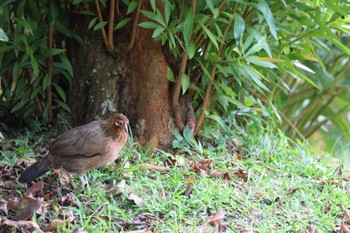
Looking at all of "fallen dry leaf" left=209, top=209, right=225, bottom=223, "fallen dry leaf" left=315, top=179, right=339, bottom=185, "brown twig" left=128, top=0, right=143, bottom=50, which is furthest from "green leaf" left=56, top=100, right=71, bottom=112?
"fallen dry leaf" left=315, top=179, right=339, bottom=185

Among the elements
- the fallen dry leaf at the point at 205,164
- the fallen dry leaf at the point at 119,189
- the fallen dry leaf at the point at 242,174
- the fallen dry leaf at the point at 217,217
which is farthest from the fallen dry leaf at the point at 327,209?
the fallen dry leaf at the point at 119,189

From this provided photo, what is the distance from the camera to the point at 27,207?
322 cm

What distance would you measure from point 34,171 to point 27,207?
13.9 inches

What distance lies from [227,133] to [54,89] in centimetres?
136

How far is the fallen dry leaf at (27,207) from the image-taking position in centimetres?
317

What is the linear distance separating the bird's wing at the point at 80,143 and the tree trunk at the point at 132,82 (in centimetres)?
58

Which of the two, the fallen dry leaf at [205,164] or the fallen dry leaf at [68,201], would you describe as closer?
the fallen dry leaf at [68,201]

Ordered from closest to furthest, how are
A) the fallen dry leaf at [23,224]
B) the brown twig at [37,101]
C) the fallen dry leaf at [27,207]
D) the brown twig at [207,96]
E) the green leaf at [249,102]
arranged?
the fallen dry leaf at [23,224], the fallen dry leaf at [27,207], the brown twig at [207,96], the brown twig at [37,101], the green leaf at [249,102]

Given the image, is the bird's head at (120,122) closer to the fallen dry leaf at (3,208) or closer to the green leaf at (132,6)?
the green leaf at (132,6)

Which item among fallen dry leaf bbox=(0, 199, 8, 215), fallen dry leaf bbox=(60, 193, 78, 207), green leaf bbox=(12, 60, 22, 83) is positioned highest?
green leaf bbox=(12, 60, 22, 83)

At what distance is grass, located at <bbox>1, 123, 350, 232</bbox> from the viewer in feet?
10.7

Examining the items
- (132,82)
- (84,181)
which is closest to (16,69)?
(132,82)

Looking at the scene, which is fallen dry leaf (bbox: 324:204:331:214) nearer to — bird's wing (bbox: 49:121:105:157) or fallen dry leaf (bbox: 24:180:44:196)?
bird's wing (bbox: 49:121:105:157)

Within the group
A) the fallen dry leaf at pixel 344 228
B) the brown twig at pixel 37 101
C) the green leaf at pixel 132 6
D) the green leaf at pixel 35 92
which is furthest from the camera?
the brown twig at pixel 37 101
